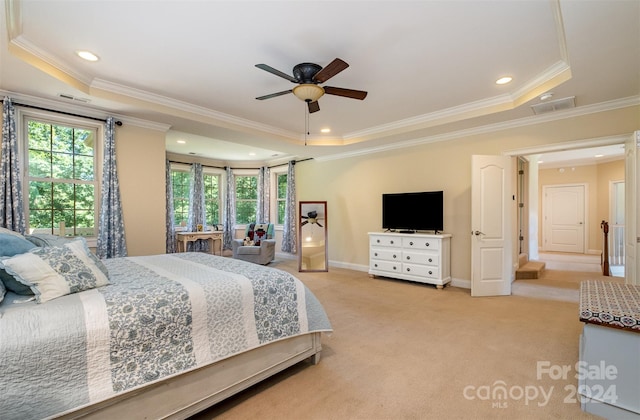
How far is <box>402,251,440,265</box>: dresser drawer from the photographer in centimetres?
448

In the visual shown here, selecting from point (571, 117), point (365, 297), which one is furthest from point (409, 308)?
point (571, 117)

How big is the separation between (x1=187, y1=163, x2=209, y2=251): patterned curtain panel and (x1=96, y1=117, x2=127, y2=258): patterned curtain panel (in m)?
3.47

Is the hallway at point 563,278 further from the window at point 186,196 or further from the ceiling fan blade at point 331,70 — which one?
the window at point 186,196

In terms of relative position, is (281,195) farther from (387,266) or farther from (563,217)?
(563,217)

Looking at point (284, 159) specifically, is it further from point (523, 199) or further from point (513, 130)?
point (523, 199)

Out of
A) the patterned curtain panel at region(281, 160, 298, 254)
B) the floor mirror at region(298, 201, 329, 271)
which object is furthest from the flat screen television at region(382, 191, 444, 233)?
the patterned curtain panel at region(281, 160, 298, 254)

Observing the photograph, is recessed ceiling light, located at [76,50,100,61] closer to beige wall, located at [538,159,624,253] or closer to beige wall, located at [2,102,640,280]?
beige wall, located at [2,102,640,280]

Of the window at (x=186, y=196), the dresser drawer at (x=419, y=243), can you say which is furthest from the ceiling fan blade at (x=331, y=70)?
the window at (x=186, y=196)

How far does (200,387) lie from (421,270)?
3753mm

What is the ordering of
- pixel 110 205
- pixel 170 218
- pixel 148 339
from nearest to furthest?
pixel 148 339 < pixel 110 205 < pixel 170 218

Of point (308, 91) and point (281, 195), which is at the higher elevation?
point (308, 91)

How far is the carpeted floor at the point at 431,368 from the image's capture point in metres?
1.80

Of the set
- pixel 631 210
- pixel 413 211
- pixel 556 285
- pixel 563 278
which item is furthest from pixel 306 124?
pixel 563 278

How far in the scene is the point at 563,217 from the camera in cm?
812
